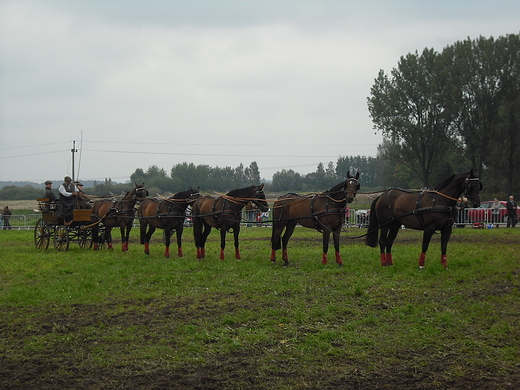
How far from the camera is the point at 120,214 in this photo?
18547 mm

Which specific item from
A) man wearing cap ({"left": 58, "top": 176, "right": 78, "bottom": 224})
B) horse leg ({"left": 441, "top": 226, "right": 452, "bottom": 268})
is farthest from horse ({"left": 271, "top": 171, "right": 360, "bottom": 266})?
man wearing cap ({"left": 58, "top": 176, "right": 78, "bottom": 224})

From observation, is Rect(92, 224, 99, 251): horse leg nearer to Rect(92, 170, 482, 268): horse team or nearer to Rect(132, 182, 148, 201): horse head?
Rect(92, 170, 482, 268): horse team

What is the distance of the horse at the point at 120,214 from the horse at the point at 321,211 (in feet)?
19.5

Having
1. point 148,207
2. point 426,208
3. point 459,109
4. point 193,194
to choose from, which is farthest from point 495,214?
point 148,207

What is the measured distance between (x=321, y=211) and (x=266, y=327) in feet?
21.7

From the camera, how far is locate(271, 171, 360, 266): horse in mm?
13789

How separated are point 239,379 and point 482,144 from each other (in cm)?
4452

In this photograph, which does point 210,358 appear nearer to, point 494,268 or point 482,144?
point 494,268

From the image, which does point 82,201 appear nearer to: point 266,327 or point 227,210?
point 227,210

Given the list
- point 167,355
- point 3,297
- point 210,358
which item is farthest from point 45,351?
point 3,297

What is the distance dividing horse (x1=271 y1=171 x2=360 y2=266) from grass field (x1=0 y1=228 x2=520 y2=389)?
961mm

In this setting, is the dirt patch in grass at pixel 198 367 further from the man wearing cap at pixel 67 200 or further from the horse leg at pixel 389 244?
the man wearing cap at pixel 67 200

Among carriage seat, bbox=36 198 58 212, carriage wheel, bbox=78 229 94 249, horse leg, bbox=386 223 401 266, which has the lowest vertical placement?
carriage wheel, bbox=78 229 94 249

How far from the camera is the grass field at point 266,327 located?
5.99 metres
